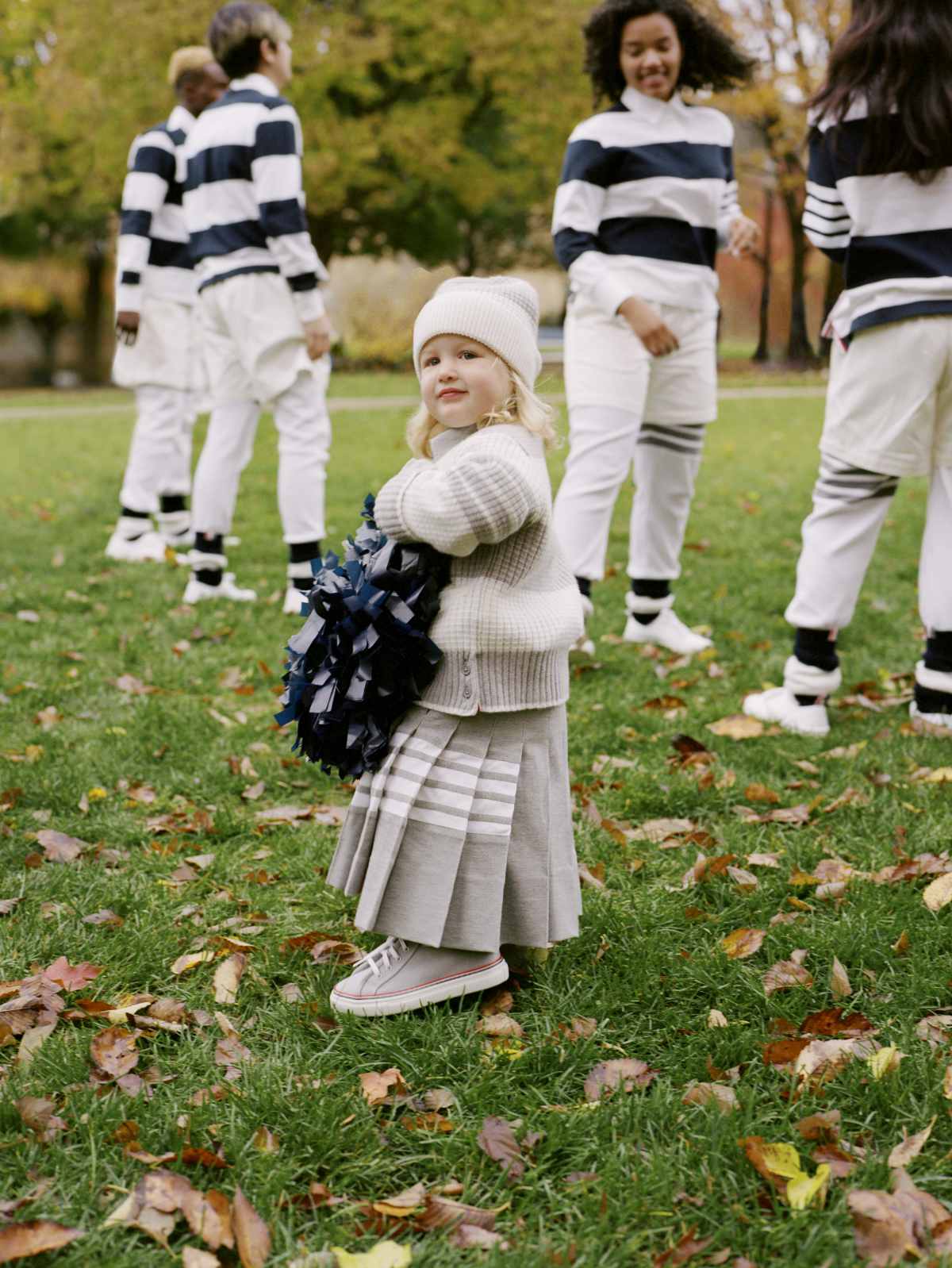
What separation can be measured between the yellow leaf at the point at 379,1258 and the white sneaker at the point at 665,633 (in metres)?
3.67

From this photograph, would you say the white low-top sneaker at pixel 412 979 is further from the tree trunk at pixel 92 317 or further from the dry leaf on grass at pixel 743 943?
the tree trunk at pixel 92 317

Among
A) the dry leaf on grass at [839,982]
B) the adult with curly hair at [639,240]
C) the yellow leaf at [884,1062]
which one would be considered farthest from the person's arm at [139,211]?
the yellow leaf at [884,1062]

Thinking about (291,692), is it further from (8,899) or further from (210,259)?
(210,259)

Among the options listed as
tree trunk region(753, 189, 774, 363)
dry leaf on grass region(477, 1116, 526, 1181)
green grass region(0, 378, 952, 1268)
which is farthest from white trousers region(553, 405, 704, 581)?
tree trunk region(753, 189, 774, 363)

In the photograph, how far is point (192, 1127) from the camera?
7.23 feet

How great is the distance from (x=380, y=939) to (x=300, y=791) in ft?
3.46

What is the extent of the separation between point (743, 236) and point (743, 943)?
315 centimetres

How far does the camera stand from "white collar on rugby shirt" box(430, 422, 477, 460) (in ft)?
8.81

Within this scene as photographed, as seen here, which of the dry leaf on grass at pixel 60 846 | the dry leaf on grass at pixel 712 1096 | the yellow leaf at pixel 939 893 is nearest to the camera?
the dry leaf on grass at pixel 712 1096

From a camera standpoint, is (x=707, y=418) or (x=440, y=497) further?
(x=707, y=418)

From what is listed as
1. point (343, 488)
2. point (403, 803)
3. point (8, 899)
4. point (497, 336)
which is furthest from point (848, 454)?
point (343, 488)

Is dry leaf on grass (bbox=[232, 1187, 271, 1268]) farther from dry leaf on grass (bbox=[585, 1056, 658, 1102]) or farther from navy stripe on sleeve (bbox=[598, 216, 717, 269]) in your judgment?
navy stripe on sleeve (bbox=[598, 216, 717, 269])

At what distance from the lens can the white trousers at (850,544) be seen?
162 inches

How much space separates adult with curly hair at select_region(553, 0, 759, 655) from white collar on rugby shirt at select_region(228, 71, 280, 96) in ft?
4.74
